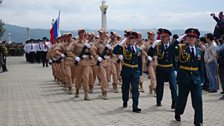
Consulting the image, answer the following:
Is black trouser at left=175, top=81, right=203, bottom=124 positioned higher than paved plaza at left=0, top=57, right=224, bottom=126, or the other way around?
black trouser at left=175, top=81, right=203, bottom=124

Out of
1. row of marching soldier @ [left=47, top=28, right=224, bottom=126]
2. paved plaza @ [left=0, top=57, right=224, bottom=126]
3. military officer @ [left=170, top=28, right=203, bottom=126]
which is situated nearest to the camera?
military officer @ [left=170, top=28, right=203, bottom=126]

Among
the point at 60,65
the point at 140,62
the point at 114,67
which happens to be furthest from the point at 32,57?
the point at 140,62

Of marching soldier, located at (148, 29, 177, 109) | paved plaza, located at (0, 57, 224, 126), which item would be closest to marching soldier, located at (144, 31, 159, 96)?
paved plaza, located at (0, 57, 224, 126)

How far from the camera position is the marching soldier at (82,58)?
1271cm

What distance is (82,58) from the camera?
1279 centimetres

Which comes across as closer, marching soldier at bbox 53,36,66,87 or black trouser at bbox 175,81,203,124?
black trouser at bbox 175,81,203,124

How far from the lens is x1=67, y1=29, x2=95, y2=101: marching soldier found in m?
12.7

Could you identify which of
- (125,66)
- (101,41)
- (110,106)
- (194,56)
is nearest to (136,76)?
(125,66)

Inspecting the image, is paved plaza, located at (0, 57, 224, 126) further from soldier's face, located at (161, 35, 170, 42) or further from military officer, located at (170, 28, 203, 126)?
soldier's face, located at (161, 35, 170, 42)

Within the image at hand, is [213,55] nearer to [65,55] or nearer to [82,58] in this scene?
[82,58]

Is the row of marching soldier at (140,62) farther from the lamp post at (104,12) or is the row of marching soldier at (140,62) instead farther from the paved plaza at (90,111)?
the lamp post at (104,12)

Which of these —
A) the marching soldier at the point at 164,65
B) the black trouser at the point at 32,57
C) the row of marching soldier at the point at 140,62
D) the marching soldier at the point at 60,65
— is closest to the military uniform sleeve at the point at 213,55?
the row of marching soldier at the point at 140,62

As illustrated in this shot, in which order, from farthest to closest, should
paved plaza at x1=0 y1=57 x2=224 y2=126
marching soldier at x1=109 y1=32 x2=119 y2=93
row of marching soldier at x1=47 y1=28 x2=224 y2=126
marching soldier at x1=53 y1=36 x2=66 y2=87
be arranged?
marching soldier at x1=53 y1=36 x2=66 y2=87 → marching soldier at x1=109 y1=32 x2=119 y2=93 → paved plaza at x1=0 y1=57 x2=224 y2=126 → row of marching soldier at x1=47 y1=28 x2=224 y2=126

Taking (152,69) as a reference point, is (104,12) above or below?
above
